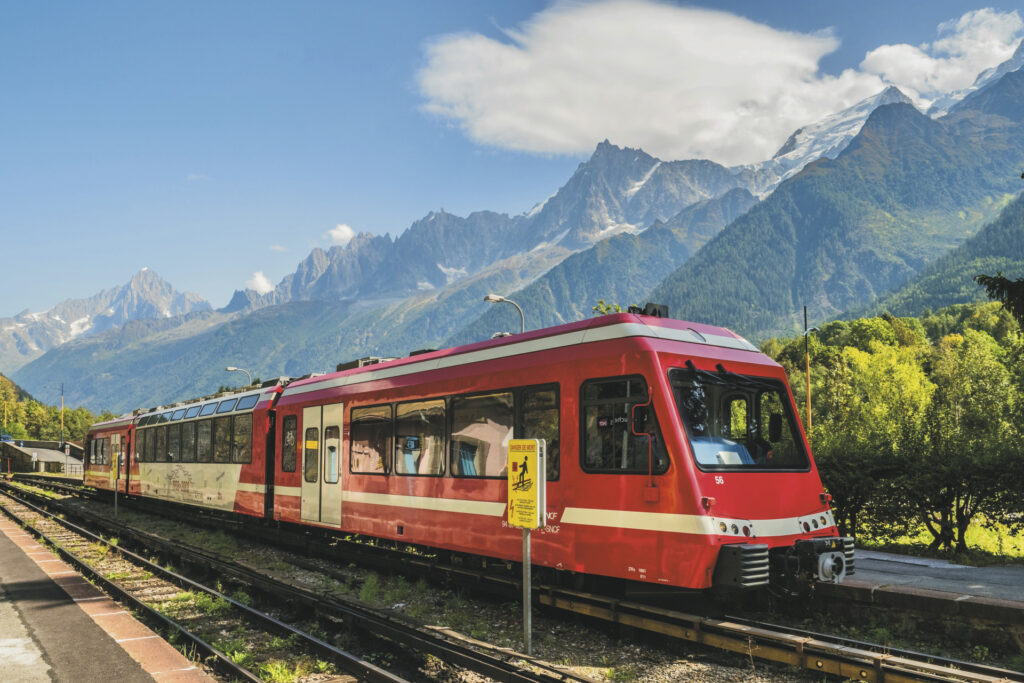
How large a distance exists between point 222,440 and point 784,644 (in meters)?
16.8

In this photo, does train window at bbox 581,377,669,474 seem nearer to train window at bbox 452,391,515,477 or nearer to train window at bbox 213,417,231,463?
train window at bbox 452,391,515,477

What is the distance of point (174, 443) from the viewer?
24766mm

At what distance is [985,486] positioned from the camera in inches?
499

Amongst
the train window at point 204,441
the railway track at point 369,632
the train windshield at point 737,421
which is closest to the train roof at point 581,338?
the train windshield at point 737,421

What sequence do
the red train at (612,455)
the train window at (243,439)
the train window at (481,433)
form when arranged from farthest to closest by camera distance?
the train window at (243,439)
the train window at (481,433)
the red train at (612,455)

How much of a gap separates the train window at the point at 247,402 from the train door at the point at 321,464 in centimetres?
322

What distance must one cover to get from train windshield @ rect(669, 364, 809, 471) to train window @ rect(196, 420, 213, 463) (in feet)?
53.2

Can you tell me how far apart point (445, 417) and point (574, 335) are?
3027 mm

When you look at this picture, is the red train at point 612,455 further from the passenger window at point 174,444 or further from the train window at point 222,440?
the passenger window at point 174,444

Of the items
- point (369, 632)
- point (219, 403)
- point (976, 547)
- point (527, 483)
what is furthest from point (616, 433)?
point (219, 403)

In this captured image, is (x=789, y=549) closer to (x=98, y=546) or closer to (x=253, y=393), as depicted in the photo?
(x=253, y=393)

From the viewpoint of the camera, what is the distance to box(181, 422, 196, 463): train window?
76.0ft

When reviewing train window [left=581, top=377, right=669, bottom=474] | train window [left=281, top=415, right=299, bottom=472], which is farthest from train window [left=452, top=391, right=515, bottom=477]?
train window [left=281, top=415, right=299, bottom=472]

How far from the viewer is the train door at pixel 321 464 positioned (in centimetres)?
1570
